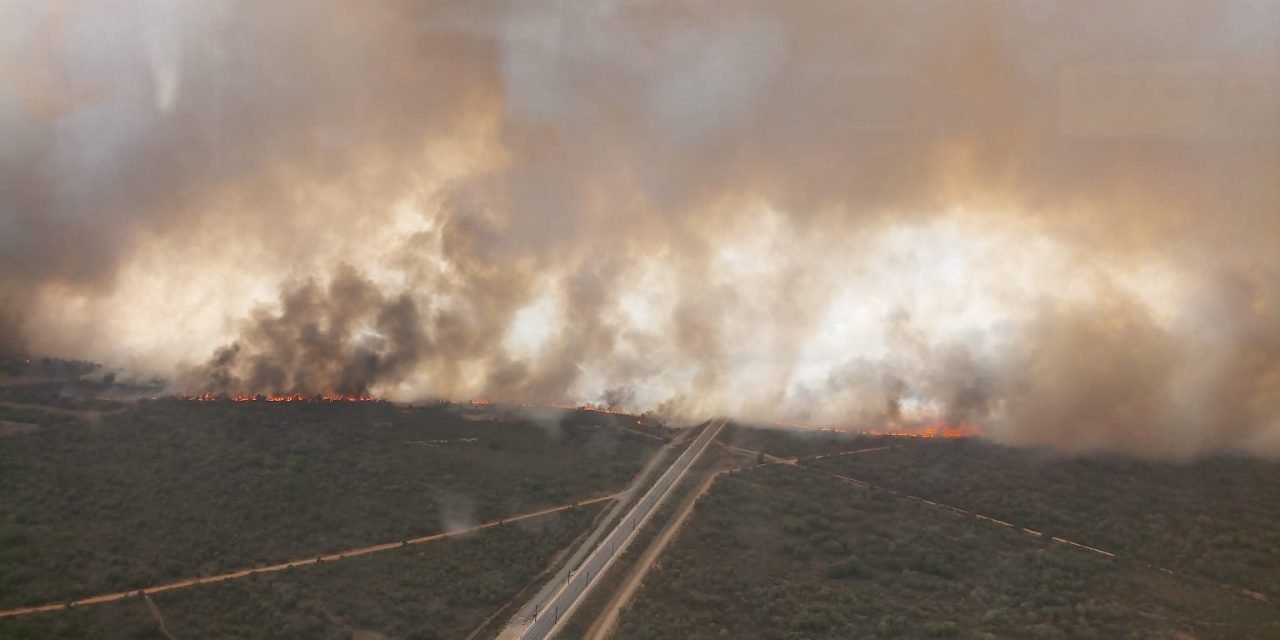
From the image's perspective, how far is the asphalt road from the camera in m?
20.2

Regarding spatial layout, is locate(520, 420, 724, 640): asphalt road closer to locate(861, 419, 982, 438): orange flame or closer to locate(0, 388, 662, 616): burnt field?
locate(0, 388, 662, 616): burnt field

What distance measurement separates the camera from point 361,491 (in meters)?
25.3

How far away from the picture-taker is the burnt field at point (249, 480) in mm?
20562

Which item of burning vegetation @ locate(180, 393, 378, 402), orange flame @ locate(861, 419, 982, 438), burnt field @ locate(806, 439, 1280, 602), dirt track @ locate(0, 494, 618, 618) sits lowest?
dirt track @ locate(0, 494, 618, 618)

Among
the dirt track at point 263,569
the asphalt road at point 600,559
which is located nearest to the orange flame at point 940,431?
the asphalt road at point 600,559

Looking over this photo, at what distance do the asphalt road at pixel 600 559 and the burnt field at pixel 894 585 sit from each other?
4.19ft

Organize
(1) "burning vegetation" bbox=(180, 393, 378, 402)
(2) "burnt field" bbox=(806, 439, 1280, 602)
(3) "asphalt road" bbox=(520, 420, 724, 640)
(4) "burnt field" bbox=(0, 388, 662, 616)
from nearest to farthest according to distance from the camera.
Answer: (3) "asphalt road" bbox=(520, 420, 724, 640), (4) "burnt field" bbox=(0, 388, 662, 616), (2) "burnt field" bbox=(806, 439, 1280, 602), (1) "burning vegetation" bbox=(180, 393, 378, 402)

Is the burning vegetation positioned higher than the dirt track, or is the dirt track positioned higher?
the burning vegetation

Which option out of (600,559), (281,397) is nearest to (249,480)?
(281,397)

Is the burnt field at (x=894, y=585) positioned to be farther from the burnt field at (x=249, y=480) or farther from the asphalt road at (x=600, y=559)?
the burnt field at (x=249, y=480)

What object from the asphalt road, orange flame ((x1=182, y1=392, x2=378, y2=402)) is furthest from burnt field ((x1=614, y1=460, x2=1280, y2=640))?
orange flame ((x1=182, y1=392, x2=378, y2=402))

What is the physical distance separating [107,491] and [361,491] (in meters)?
5.52

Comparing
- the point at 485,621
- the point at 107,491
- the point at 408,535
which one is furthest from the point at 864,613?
the point at 107,491

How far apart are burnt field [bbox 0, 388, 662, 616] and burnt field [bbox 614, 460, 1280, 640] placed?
205 inches
